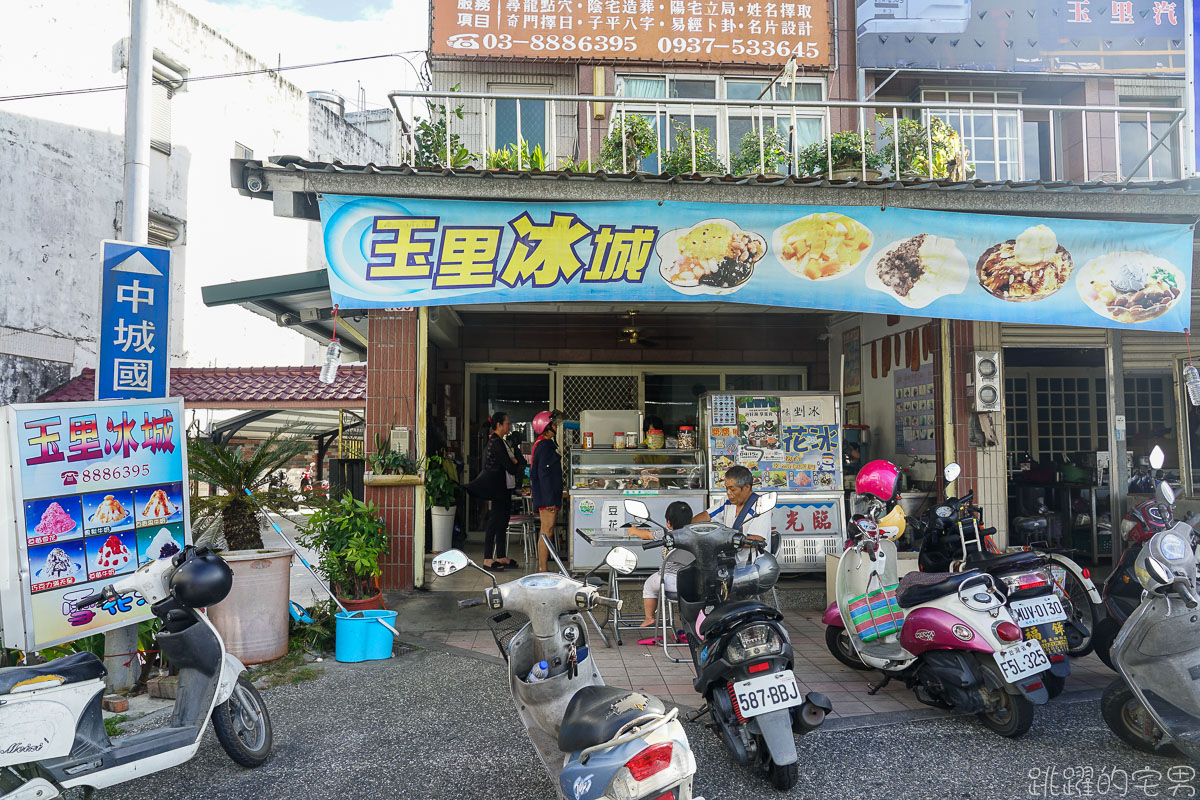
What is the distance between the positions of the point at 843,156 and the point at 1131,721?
5504mm

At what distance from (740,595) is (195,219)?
1628cm

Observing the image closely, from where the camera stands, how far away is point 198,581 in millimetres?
3711

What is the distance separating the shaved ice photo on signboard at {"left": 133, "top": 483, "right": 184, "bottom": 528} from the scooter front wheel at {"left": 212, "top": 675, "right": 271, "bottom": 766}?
4.99ft

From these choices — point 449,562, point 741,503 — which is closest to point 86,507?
point 449,562

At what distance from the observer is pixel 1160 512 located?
14.6ft

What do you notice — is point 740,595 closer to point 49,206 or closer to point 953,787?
point 953,787

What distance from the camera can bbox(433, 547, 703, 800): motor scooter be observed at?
2.65m

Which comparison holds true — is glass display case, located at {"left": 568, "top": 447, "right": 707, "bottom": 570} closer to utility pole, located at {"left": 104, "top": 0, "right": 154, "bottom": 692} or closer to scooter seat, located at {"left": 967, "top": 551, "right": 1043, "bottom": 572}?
scooter seat, located at {"left": 967, "top": 551, "right": 1043, "bottom": 572}

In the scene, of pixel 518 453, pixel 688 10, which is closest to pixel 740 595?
pixel 518 453

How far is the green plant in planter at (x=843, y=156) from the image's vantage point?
24.4 ft

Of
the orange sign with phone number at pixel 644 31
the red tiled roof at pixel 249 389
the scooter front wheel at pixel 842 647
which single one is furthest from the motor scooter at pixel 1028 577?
the red tiled roof at pixel 249 389

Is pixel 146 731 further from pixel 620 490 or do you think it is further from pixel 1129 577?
pixel 1129 577

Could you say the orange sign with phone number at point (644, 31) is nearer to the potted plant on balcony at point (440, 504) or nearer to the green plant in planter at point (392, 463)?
the potted plant on balcony at point (440, 504)

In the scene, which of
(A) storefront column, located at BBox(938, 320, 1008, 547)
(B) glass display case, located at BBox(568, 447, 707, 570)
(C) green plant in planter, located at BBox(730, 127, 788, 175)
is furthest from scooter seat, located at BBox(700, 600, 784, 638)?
(C) green plant in planter, located at BBox(730, 127, 788, 175)
